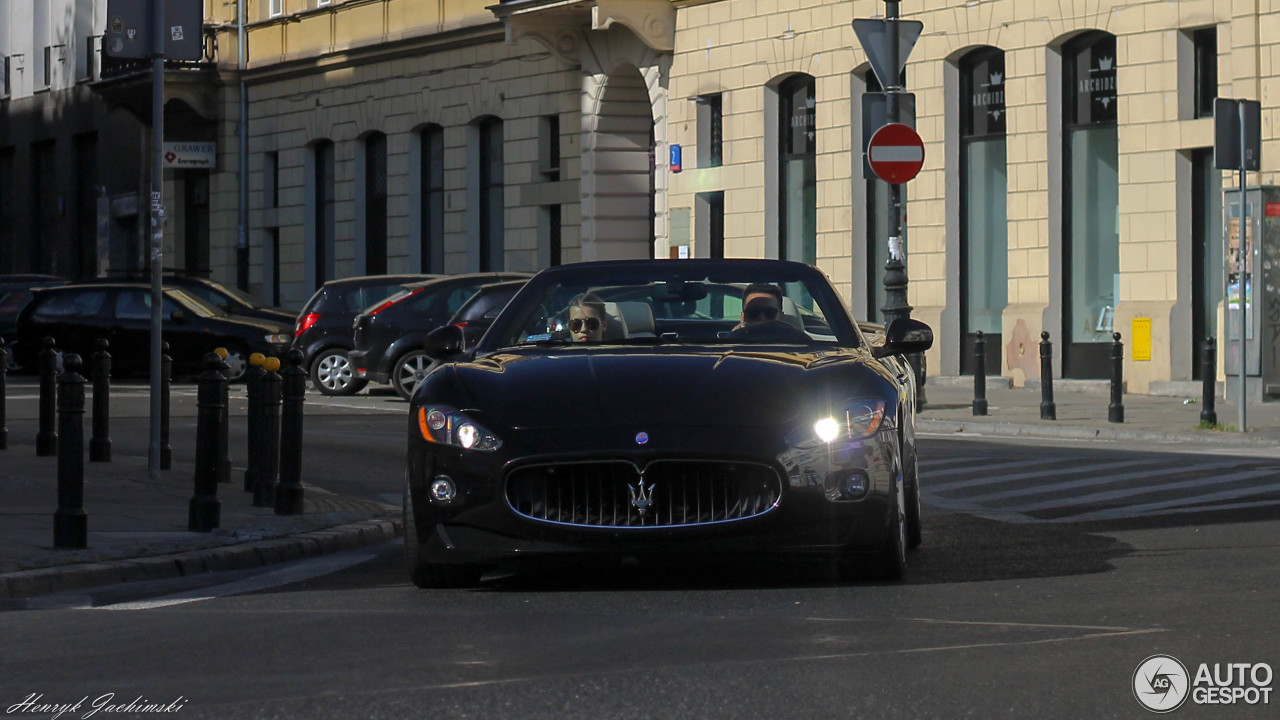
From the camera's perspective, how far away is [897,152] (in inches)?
878

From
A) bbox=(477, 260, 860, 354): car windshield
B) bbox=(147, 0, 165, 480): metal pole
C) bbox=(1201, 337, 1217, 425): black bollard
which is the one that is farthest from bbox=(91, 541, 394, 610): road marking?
bbox=(1201, 337, 1217, 425): black bollard

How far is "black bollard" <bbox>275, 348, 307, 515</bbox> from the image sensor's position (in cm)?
1171

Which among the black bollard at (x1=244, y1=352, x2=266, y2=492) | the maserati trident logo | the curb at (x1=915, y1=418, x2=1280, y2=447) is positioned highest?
the black bollard at (x1=244, y1=352, x2=266, y2=492)

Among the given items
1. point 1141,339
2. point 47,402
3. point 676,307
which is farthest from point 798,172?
point 676,307

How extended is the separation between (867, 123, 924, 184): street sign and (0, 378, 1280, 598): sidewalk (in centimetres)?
422

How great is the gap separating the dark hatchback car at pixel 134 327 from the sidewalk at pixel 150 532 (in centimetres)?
1470

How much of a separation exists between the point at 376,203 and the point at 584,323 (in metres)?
31.8

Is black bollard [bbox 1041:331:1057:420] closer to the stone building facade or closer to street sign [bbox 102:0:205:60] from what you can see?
the stone building facade

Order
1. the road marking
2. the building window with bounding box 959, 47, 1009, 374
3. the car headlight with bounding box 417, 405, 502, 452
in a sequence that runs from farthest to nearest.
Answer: the building window with bounding box 959, 47, 1009, 374
the road marking
the car headlight with bounding box 417, 405, 502, 452

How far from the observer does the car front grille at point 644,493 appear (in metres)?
7.93

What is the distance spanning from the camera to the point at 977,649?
6637mm

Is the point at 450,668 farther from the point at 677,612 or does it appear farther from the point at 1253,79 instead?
the point at 1253,79

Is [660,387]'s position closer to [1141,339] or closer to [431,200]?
[1141,339]

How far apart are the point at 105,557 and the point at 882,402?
3.60m
